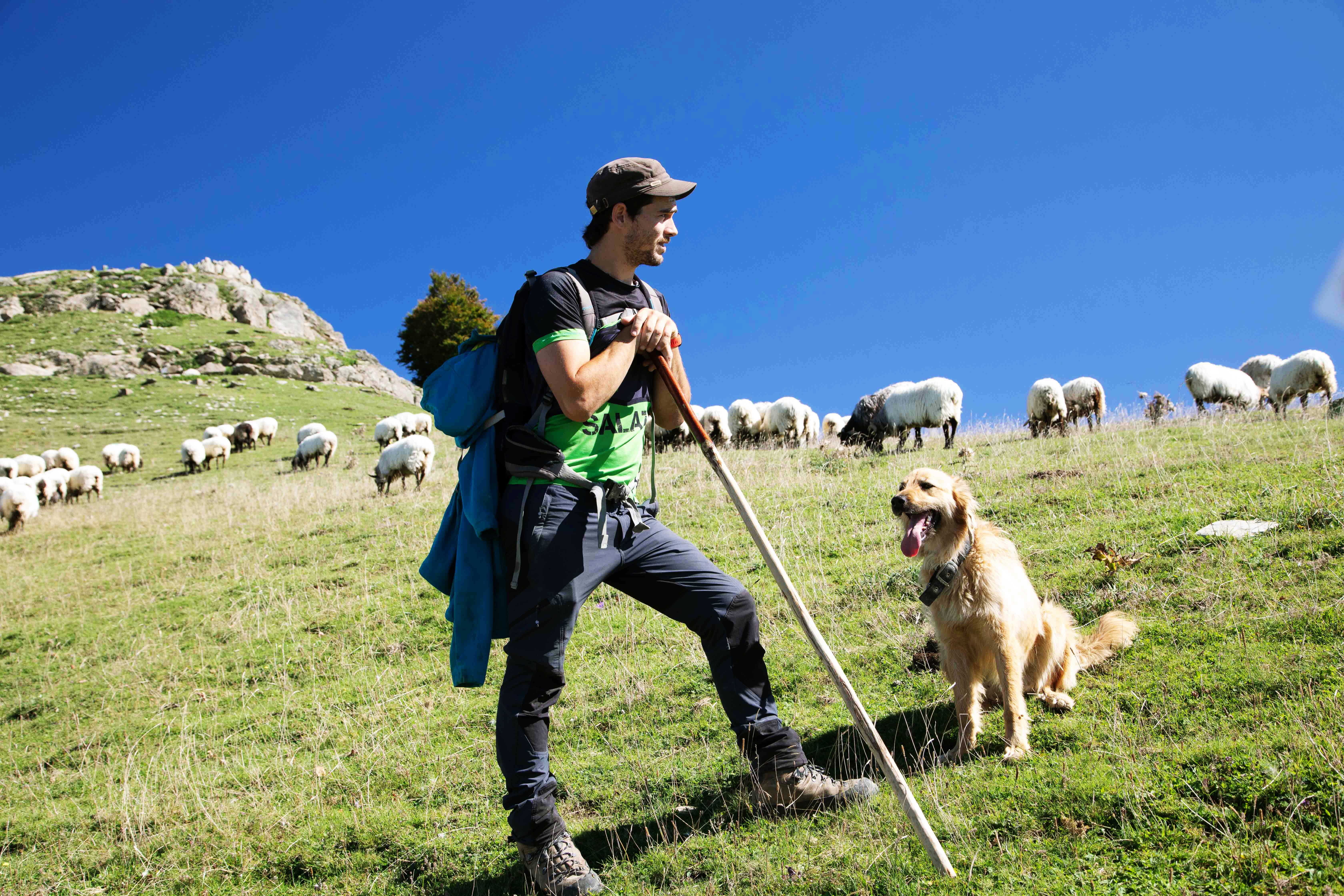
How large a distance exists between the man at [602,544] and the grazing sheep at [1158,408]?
17143 mm

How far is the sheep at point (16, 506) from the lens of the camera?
60.4 feet

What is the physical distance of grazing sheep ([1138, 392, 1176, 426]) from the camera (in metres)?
18.2

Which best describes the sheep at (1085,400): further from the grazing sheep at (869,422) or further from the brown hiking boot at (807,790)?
the brown hiking boot at (807,790)

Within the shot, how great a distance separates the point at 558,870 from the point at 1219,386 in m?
25.0

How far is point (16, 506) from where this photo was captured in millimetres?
18422

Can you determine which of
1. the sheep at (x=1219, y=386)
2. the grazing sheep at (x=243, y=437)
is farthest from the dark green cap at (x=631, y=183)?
the grazing sheep at (x=243, y=437)

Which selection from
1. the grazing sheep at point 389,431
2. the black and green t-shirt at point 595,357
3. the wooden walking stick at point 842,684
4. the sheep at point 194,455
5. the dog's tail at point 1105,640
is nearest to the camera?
the wooden walking stick at point 842,684

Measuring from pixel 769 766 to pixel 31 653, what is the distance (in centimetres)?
1020

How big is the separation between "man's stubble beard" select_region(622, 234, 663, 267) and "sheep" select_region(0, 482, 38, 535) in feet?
71.1

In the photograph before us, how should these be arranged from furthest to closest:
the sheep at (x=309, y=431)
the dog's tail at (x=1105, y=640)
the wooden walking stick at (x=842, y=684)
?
the sheep at (x=309, y=431) < the dog's tail at (x=1105, y=640) < the wooden walking stick at (x=842, y=684)

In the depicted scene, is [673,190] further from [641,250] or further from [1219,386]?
[1219,386]

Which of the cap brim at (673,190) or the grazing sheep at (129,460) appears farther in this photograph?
the grazing sheep at (129,460)

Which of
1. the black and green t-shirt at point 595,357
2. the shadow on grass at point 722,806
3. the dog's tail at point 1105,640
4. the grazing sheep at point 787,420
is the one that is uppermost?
the grazing sheep at point 787,420

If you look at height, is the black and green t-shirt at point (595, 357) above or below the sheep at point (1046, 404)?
below
